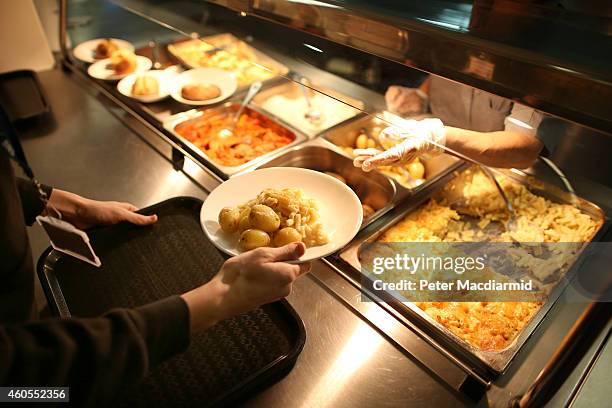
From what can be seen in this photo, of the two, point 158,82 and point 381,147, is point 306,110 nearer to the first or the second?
point 381,147

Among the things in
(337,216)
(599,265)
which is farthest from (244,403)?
(599,265)

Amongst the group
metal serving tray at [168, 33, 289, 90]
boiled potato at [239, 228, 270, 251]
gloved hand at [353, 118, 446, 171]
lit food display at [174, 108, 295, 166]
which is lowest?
lit food display at [174, 108, 295, 166]

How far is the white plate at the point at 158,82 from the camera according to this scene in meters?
2.19

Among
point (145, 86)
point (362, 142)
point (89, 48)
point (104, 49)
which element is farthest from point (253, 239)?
point (89, 48)

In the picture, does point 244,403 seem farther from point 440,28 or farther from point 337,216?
point 440,28

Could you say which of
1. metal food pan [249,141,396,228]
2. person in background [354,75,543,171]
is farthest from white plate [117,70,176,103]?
person in background [354,75,543,171]

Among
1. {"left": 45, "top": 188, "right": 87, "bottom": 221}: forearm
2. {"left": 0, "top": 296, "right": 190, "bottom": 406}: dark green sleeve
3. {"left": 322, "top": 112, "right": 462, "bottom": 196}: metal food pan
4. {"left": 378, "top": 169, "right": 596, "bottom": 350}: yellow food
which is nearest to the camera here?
{"left": 0, "top": 296, "right": 190, "bottom": 406}: dark green sleeve

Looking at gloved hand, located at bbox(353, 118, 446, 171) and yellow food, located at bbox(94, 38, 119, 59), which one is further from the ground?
gloved hand, located at bbox(353, 118, 446, 171)

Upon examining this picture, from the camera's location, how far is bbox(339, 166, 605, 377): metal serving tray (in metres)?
1.02

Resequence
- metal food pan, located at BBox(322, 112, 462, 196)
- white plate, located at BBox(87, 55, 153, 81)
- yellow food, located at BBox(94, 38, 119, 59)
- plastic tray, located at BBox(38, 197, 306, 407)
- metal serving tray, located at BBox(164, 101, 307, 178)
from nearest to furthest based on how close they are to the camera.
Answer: plastic tray, located at BBox(38, 197, 306, 407), metal food pan, located at BBox(322, 112, 462, 196), metal serving tray, located at BBox(164, 101, 307, 178), white plate, located at BBox(87, 55, 153, 81), yellow food, located at BBox(94, 38, 119, 59)

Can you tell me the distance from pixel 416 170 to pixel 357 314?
0.83 metres

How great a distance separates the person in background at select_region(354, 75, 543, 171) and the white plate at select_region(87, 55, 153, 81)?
193 centimetres

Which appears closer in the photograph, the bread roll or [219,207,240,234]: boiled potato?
[219,207,240,234]: boiled potato

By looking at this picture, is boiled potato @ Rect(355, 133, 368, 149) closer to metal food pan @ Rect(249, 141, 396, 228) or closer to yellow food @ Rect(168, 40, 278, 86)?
metal food pan @ Rect(249, 141, 396, 228)
